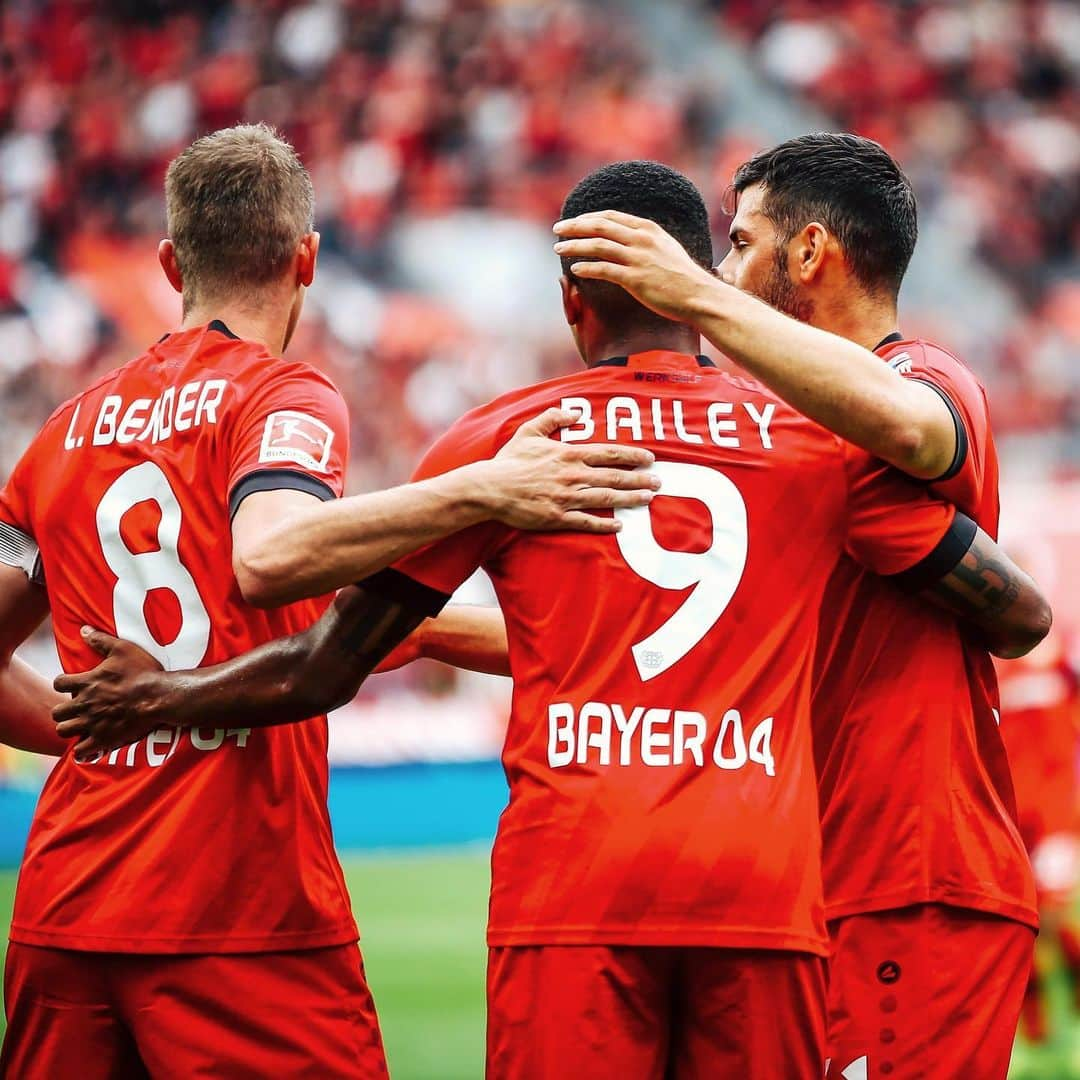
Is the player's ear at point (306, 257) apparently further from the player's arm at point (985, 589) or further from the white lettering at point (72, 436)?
the player's arm at point (985, 589)

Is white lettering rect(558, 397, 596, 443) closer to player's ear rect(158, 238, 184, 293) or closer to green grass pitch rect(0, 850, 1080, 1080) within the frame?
player's ear rect(158, 238, 184, 293)

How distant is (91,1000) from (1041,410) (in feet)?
41.8

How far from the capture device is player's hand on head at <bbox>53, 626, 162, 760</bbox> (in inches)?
121

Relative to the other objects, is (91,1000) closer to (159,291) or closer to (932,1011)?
(932,1011)

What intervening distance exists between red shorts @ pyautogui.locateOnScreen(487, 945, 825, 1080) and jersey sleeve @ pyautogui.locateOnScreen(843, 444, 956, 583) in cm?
75

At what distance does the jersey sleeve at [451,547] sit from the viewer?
2.92 metres

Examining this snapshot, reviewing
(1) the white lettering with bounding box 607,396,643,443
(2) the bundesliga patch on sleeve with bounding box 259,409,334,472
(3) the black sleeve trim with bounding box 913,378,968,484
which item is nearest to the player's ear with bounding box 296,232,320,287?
(2) the bundesliga patch on sleeve with bounding box 259,409,334,472

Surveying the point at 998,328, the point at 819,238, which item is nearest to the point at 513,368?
the point at 998,328

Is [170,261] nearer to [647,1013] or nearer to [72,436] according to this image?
[72,436]

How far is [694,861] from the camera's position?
269 cm

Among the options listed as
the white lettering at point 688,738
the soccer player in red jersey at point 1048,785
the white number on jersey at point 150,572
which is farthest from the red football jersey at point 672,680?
the soccer player in red jersey at point 1048,785

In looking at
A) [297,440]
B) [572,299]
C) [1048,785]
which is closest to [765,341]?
[572,299]

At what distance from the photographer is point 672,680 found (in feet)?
8.97

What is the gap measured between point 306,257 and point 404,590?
85cm
